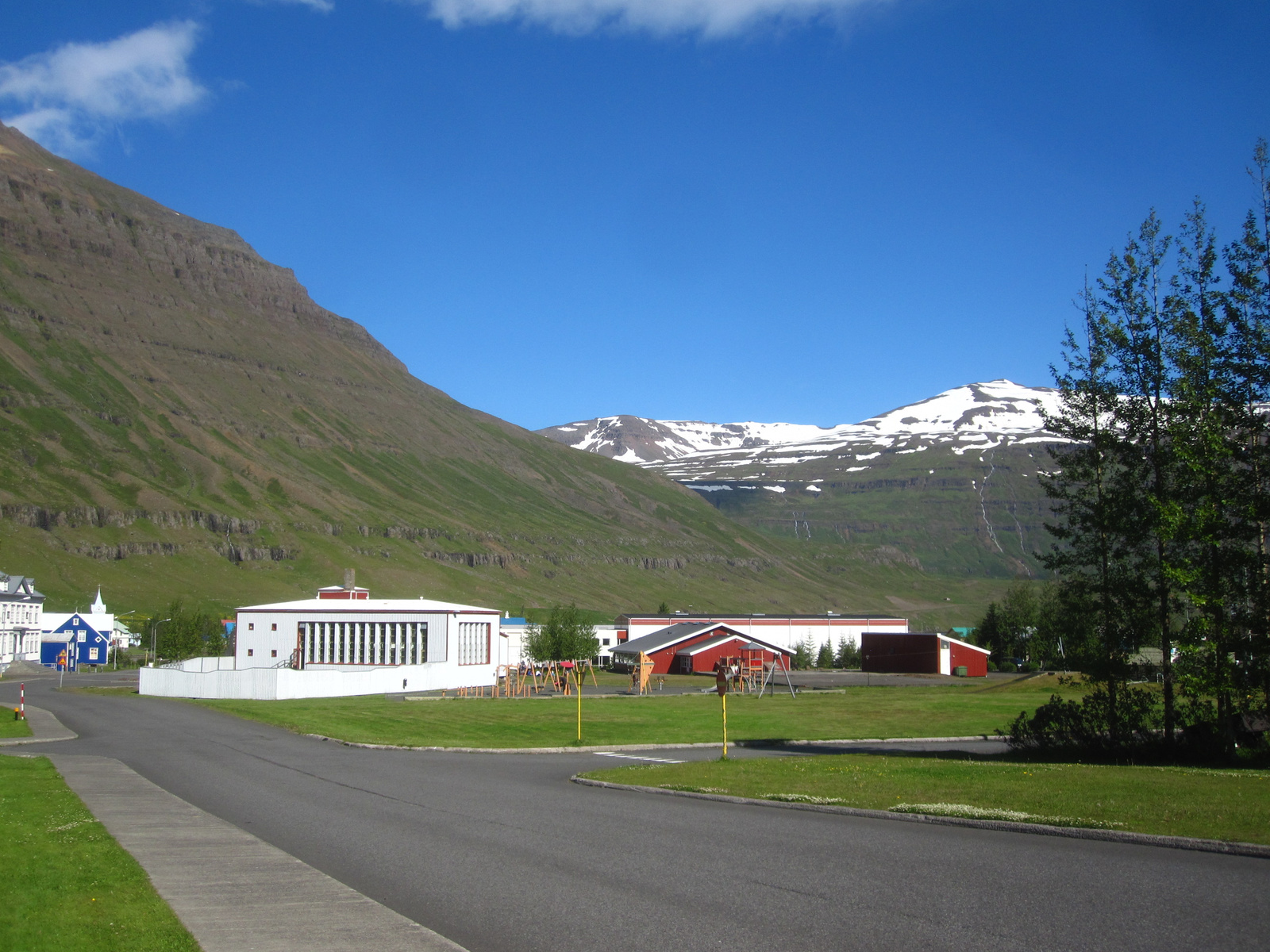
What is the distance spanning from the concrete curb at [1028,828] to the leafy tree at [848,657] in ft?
365

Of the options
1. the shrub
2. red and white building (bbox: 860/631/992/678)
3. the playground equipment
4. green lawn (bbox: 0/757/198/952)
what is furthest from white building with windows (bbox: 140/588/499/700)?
green lawn (bbox: 0/757/198/952)

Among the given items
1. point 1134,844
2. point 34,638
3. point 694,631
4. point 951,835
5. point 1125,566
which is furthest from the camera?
point 34,638

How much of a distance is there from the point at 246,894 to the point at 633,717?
3230cm

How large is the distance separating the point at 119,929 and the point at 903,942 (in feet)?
23.0

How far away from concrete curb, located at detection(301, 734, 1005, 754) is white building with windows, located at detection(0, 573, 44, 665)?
9957 cm

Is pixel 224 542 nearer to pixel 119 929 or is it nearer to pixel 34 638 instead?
pixel 34 638

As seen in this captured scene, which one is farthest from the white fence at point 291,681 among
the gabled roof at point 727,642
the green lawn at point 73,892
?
the green lawn at point 73,892

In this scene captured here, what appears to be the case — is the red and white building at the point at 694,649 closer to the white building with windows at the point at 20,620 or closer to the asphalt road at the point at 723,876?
the white building with windows at the point at 20,620

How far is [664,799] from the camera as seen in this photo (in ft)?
61.1

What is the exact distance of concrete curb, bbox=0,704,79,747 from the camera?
3111 cm

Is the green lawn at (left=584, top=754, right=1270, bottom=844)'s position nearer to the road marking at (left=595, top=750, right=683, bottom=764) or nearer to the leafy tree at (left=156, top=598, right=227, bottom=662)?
the road marking at (left=595, top=750, right=683, bottom=764)

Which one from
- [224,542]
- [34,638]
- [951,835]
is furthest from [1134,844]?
[224,542]

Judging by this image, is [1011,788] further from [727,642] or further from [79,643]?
[79,643]

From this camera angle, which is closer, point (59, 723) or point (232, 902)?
point (232, 902)
